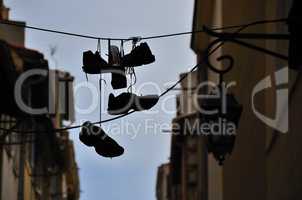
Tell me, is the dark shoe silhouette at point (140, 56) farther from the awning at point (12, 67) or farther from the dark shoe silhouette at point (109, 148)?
the awning at point (12, 67)

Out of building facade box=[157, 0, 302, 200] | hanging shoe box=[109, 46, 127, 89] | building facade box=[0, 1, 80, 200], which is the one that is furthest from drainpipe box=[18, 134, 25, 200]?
hanging shoe box=[109, 46, 127, 89]

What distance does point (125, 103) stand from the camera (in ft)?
37.6

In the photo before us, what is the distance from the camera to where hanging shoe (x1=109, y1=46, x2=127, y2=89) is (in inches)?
450

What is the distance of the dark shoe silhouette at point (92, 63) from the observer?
11328 millimetres

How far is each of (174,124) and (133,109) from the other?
21586 mm

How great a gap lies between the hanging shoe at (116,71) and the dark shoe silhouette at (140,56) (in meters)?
0.10

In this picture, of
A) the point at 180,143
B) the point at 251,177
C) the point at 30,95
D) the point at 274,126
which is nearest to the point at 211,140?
the point at 274,126

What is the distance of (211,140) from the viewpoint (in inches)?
531

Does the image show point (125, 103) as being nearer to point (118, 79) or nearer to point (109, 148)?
point (118, 79)

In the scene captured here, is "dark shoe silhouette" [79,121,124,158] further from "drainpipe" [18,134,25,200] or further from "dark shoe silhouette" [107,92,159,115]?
"drainpipe" [18,134,25,200]

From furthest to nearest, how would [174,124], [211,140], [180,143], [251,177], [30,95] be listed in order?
[180,143], [174,124], [30,95], [251,177], [211,140]

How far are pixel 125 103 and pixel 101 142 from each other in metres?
0.50

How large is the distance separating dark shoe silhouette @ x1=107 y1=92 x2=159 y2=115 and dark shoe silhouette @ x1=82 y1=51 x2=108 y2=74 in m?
0.29

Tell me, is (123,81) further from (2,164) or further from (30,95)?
(30,95)
